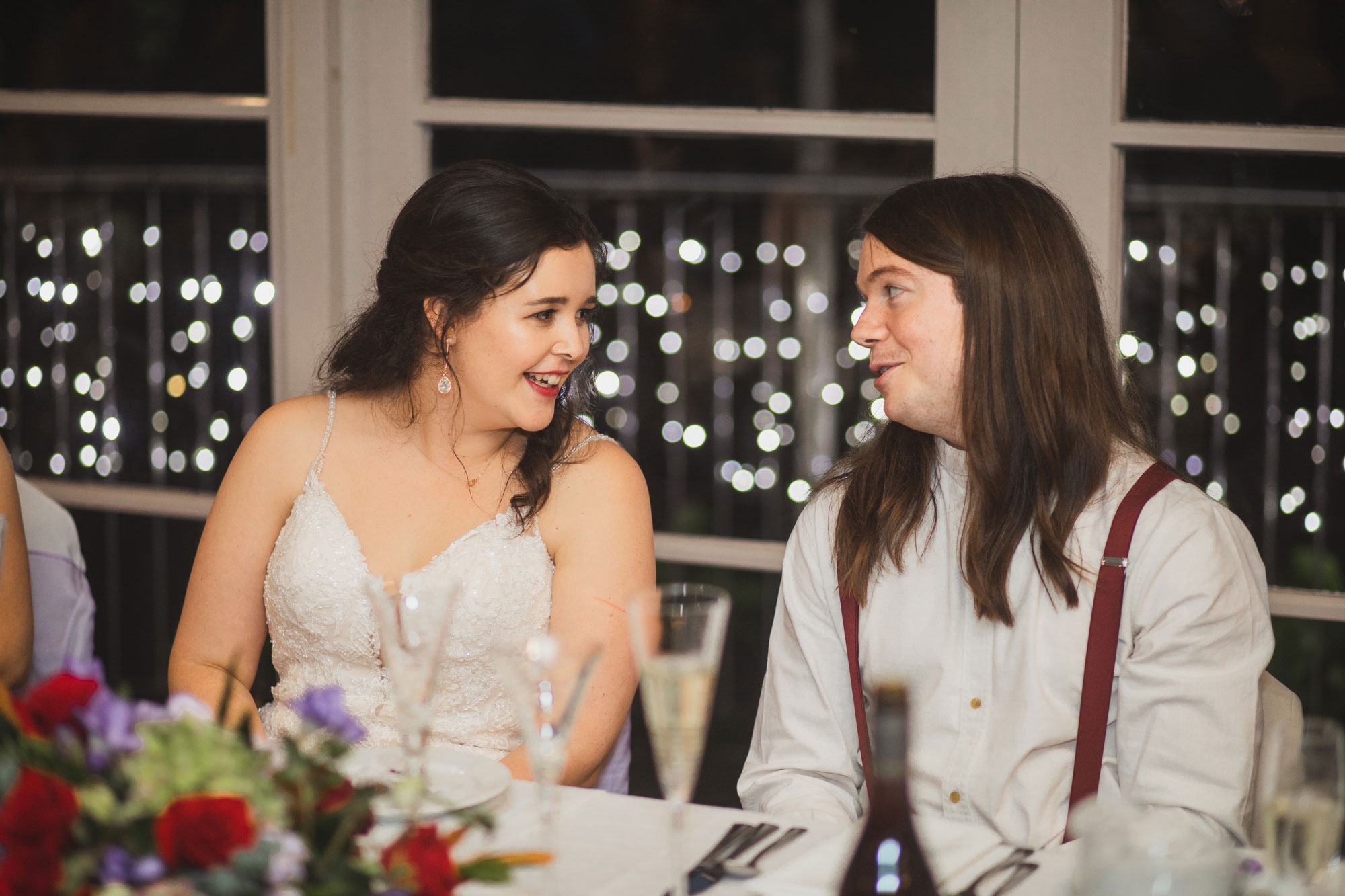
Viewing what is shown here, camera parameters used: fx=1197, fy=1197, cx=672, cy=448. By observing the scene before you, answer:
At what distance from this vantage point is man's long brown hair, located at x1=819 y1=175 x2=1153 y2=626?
1.62 meters

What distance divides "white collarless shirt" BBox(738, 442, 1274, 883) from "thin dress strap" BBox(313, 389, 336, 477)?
0.81 metres

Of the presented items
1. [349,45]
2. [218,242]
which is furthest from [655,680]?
[218,242]

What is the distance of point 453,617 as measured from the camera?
1923 millimetres

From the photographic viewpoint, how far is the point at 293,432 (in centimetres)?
204

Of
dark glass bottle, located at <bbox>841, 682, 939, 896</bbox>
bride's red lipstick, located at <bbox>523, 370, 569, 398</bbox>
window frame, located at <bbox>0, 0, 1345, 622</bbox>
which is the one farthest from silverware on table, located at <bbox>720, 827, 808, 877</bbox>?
window frame, located at <bbox>0, 0, 1345, 622</bbox>

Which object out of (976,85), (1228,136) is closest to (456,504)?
(976,85)

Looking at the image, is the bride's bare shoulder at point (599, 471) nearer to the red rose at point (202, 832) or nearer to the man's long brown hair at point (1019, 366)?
the man's long brown hair at point (1019, 366)

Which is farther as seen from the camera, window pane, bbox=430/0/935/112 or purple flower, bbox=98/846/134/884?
window pane, bbox=430/0/935/112

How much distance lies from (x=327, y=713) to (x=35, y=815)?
182mm

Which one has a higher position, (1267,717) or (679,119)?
(679,119)

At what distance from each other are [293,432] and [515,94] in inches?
39.0

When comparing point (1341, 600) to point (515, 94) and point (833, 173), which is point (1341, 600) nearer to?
point (515, 94)

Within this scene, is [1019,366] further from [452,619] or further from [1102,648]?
[452,619]

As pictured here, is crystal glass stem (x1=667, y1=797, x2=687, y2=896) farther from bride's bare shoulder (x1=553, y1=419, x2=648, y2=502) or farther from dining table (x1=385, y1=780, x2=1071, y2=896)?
bride's bare shoulder (x1=553, y1=419, x2=648, y2=502)
